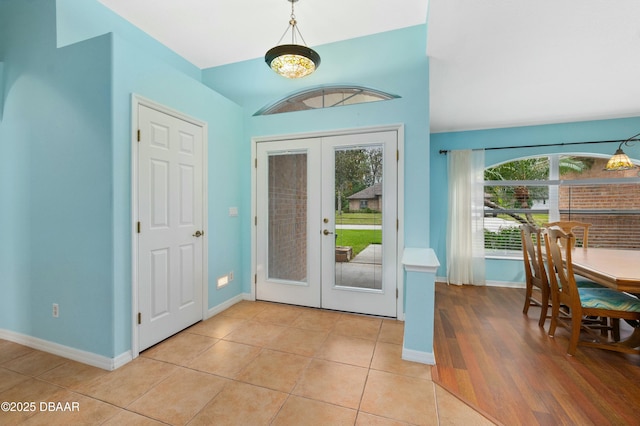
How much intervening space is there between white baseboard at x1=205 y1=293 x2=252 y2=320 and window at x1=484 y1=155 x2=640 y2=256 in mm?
4003

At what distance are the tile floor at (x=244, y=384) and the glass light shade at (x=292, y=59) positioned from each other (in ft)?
8.16

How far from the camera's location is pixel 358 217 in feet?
9.71

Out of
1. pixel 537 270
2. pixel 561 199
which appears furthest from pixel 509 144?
pixel 537 270

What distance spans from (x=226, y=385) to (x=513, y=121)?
16.5 ft

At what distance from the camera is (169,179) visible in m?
2.41

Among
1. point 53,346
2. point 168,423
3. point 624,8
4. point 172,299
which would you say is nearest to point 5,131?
point 53,346

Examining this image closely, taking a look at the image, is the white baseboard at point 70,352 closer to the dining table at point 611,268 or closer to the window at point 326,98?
the window at point 326,98

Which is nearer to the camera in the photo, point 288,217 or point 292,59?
point 292,59

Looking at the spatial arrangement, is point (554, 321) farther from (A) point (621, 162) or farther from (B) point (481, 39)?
(B) point (481, 39)

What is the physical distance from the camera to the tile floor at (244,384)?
1529 millimetres

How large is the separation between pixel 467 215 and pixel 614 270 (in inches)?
83.8

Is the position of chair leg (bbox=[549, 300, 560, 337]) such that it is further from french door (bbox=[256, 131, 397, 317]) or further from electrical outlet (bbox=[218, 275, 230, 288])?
electrical outlet (bbox=[218, 275, 230, 288])

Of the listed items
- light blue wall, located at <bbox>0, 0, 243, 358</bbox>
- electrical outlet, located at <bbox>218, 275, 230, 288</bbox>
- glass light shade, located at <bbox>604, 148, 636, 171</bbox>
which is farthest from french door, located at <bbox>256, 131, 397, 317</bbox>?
glass light shade, located at <bbox>604, 148, 636, 171</bbox>

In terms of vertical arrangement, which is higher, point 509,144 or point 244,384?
point 509,144
